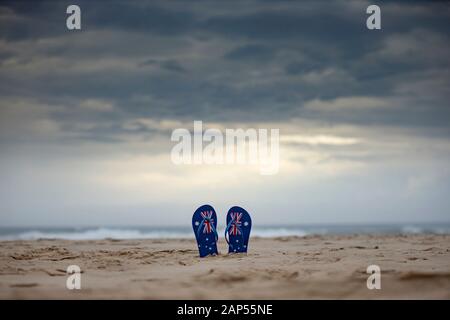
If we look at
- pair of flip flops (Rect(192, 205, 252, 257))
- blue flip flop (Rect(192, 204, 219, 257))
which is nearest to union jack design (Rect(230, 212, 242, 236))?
pair of flip flops (Rect(192, 205, 252, 257))

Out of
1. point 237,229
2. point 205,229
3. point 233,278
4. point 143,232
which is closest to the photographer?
point 233,278

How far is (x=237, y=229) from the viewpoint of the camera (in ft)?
30.0

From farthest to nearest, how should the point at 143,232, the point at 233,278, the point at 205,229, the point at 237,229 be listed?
the point at 143,232 → the point at 237,229 → the point at 205,229 → the point at 233,278

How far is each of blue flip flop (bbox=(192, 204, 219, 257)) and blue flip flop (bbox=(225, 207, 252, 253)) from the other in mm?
382

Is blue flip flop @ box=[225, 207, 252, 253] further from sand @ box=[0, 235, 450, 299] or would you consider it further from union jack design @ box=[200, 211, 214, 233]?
sand @ box=[0, 235, 450, 299]

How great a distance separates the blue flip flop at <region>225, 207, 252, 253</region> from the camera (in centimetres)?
912

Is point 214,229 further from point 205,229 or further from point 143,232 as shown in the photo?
point 143,232

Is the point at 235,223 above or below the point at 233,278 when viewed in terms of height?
above

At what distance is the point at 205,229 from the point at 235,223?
64 cm

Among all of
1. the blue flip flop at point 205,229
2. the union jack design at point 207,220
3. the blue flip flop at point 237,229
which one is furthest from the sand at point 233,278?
the blue flip flop at point 237,229

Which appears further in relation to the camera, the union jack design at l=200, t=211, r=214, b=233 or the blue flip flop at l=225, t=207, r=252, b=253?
the blue flip flop at l=225, t=207, r=252, b=253

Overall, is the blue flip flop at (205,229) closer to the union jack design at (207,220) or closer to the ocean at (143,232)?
the union jack design at (207,220)

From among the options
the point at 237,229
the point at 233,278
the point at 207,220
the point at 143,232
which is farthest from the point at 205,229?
the point at 143,232

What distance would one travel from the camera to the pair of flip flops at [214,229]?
28.6 feet
